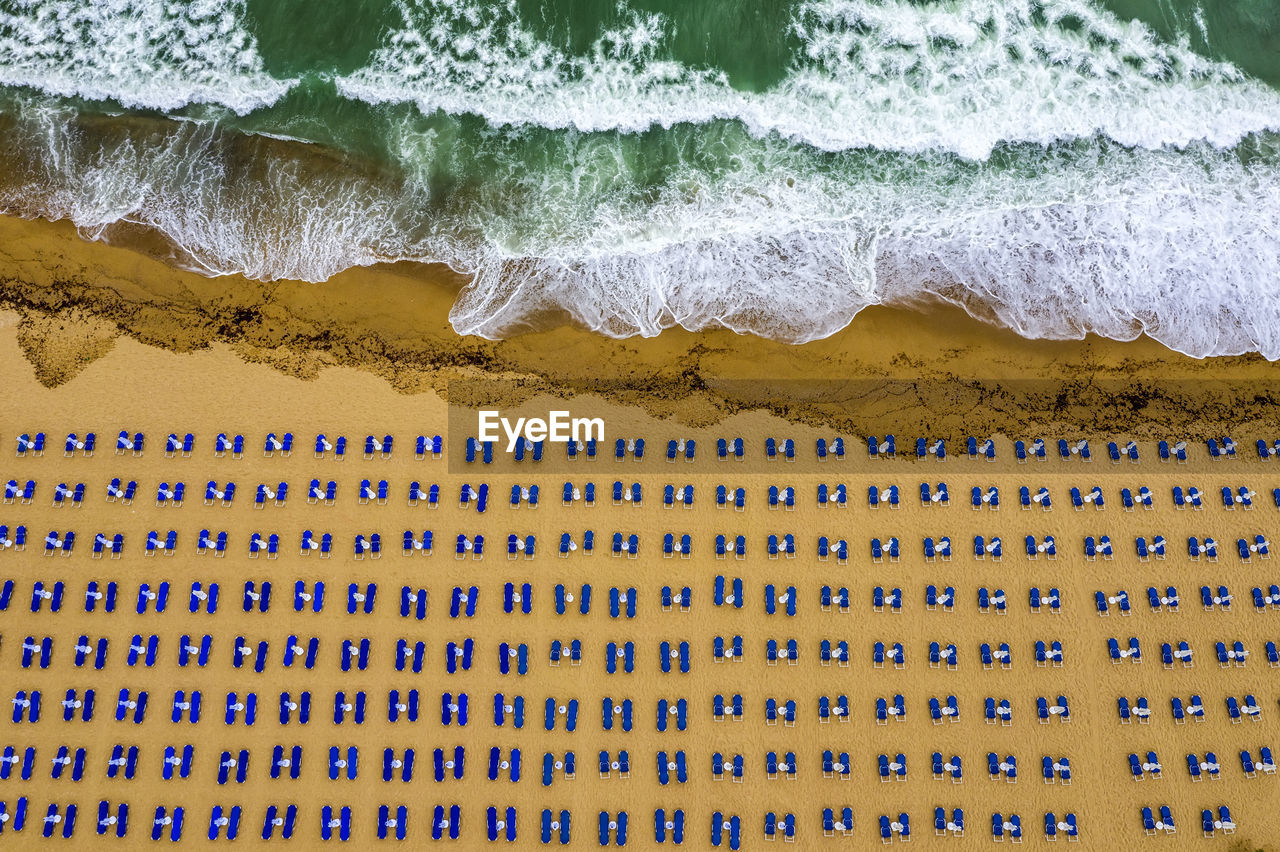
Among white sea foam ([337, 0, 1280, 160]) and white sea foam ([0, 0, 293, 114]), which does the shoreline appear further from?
white sea foam ([337, 0, 1280, 160])

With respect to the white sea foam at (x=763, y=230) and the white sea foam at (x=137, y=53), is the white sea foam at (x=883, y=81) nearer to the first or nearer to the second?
the white sea foam at (x=763, y=230)

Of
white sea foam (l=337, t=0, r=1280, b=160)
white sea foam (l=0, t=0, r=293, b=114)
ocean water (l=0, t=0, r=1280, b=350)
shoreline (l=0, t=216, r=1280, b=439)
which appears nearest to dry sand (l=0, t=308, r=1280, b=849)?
shoreline (l=0, t=216, r=1280, b=439)

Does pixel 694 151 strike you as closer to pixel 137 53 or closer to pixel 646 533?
pixel 646 533

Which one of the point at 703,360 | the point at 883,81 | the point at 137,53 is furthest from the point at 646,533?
the point at 137,53

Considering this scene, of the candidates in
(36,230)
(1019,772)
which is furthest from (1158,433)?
(36,230)

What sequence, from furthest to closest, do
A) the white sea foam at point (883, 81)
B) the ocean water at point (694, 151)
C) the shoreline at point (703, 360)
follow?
the white sea foam at point (883, 81) → the ocean water at point (694, 151) → the shoreline at point (703, 360)

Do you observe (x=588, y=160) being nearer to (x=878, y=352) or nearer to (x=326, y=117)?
(x=326, y=117)

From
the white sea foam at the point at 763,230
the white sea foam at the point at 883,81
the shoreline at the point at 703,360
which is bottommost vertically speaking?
the shoreline at the point at 703,360

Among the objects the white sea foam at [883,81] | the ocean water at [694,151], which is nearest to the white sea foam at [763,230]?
the ocean water at [694,151]
